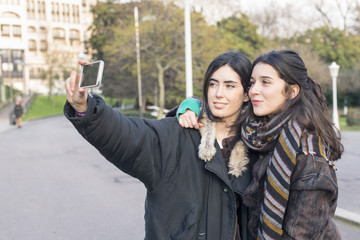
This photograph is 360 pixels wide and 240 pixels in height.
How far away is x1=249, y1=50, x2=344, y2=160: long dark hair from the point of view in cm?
174

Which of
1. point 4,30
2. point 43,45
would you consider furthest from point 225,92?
point 43,45

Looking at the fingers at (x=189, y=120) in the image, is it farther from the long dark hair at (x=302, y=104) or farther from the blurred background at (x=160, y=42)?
the blurred background at (x=160, y=42)

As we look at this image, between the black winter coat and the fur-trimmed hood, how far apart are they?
0.13 ft

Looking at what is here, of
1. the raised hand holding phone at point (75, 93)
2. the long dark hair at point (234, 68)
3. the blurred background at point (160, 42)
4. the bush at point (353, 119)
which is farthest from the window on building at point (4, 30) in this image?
the bush at point (353, 119)

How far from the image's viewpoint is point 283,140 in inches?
67.5

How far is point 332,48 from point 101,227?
33208 mm

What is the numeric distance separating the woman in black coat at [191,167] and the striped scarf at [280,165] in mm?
174

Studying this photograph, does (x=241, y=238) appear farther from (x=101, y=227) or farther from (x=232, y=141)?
(x=101, y=227)

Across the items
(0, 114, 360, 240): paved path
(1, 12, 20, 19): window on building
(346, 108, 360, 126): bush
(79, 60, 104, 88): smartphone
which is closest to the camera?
(79, 60, 104, 88): smartphone

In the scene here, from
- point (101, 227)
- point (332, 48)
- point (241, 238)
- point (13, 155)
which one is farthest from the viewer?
point (332, 48)

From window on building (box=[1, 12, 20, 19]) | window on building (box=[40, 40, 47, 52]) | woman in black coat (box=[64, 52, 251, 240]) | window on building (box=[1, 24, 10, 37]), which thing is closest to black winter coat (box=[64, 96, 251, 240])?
woman in black coat (box=[64, 52, 251, 240])

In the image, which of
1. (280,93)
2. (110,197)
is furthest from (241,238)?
(110,197)

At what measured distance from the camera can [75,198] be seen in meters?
6.00

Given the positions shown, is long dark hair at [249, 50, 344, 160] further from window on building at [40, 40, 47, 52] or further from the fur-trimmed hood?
window on building at [40, 40, 47, 52]
